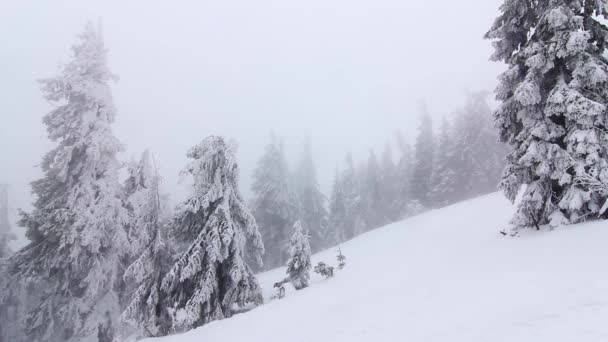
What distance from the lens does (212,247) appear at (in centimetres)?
1300

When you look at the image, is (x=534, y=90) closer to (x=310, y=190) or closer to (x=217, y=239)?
(x=217, y=239)

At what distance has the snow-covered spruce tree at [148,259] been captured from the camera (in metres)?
13.1

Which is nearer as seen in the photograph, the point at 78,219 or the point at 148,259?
the point at 148,259

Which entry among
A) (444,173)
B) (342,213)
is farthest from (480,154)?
(342,213)

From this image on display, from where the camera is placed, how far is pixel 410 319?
7293 millimetres

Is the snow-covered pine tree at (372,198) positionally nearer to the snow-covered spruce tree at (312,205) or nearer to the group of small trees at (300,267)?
the snow-covered spruce tree at (312,205)

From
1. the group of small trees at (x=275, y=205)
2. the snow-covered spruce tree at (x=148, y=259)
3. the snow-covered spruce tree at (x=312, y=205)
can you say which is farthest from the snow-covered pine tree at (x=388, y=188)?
the snow-covered spruce tree at (x=148, y=259)

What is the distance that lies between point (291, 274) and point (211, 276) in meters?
3.16

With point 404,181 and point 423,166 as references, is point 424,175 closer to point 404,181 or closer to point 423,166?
point 423,166

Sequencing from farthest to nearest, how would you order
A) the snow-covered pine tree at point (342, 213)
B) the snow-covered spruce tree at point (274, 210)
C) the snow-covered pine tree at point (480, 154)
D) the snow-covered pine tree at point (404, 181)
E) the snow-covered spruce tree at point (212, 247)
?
the snow-covered pine tree at point (342, 213) < the snow-covered pine tree at point (404, 181) < the snow-covered pine tree at point (480, 154) < the snow-covered spruce tree at point (274, 210) < the snow-covered spruce tree at point (212, 247)

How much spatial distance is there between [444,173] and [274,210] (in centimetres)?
1928

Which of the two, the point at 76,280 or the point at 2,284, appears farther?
the point at 2,284

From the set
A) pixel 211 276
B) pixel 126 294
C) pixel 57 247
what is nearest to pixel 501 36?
pixel 211 276

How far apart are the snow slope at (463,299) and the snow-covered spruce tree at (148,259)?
1.42m
